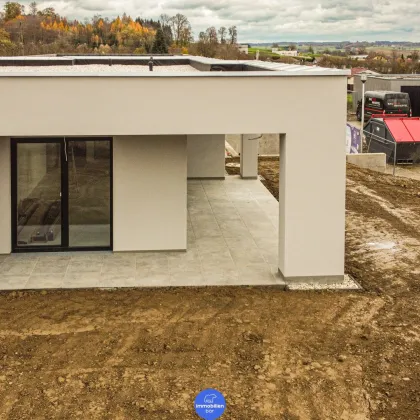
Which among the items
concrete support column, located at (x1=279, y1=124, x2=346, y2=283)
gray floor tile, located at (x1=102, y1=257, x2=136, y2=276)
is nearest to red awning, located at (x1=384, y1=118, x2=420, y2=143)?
concrete support column, located at (x1=279, y1=124, x2=346, y2=283)

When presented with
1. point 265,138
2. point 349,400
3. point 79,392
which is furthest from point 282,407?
point 265,138

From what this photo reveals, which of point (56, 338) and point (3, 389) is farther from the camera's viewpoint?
point (56, 338)

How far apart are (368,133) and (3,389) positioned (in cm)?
2051

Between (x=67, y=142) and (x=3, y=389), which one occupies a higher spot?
(x=67, y=142)

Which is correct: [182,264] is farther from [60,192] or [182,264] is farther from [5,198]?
[5,198]

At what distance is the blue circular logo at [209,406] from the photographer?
4.44 metres

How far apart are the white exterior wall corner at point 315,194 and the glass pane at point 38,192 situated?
3.84 metres

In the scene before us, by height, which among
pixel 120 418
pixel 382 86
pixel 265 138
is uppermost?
pixel 382 86

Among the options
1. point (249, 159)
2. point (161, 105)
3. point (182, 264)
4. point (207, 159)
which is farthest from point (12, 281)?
point (249, 159)

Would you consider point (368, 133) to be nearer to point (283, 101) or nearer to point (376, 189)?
point (376, 189)

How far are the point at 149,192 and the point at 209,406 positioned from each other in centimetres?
644

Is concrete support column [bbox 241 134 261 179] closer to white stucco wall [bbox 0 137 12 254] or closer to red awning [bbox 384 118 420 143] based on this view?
red awning [bbox 384 118 420 143]

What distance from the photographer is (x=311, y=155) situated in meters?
9.06

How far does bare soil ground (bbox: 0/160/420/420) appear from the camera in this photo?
603 centimetres
